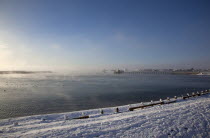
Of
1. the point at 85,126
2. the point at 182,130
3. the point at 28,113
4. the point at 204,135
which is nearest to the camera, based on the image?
the point at 204,135

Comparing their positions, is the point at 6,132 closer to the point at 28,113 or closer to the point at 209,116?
the point at 28,113

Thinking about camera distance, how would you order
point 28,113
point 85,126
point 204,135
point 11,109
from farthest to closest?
1. point 11,109
2. point 28,113
3. point 85,126
4. point 204,135

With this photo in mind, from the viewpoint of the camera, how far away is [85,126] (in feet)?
28.8

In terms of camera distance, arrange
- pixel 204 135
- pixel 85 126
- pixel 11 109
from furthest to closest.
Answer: pixel 11 109
pixel 85 126
pixel 204 135

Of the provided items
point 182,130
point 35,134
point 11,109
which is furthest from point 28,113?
point 182,130

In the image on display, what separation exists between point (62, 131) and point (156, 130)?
238 inches

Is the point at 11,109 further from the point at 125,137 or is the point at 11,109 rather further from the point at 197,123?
the point at 197,123

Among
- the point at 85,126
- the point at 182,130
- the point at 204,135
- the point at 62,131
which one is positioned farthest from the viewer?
the point at 85,126

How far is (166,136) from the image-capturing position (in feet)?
23.1

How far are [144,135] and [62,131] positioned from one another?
5.20m

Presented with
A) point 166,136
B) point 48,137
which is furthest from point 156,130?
point 48,137

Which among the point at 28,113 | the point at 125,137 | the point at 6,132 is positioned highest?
the point at 125,137

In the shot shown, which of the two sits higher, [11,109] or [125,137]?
[125,137]

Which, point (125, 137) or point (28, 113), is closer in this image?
point (125, 137)
